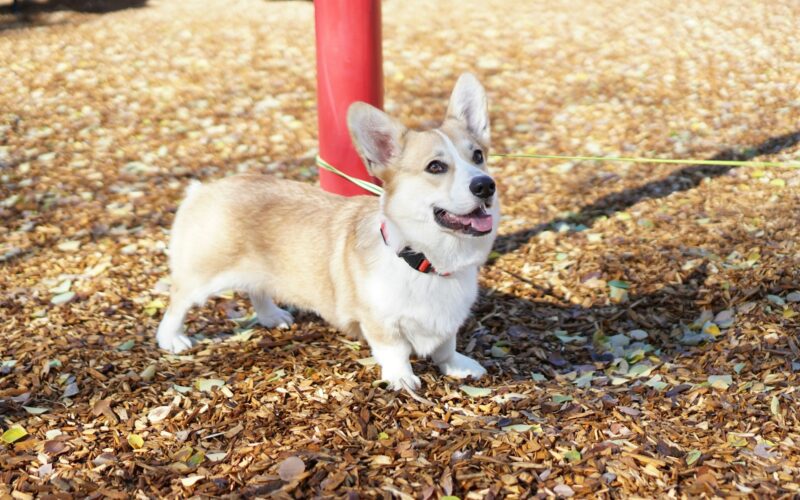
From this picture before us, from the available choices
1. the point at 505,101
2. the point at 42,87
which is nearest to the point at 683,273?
the point at 505,101

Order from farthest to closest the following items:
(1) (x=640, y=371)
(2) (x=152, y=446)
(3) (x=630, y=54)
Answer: (3) (x=630, y=54), (1) (x=640, y=371), (2) (x=152, y=446)

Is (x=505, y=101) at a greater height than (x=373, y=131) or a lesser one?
lesser

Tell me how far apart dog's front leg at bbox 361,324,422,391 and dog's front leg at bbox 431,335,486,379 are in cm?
22

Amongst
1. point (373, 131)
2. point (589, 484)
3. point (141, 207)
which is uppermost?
point (373, 131)

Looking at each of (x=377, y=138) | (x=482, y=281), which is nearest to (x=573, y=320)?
(x=482, y=281)

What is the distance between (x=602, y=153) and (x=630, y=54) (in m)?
2.68

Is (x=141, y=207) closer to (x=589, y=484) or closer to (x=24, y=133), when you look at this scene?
(x=24, y=133)

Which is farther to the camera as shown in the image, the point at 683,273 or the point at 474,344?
the point at 683,273

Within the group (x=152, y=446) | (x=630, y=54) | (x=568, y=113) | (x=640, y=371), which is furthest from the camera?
(x=630, y=54)

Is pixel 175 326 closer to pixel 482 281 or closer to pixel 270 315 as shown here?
pixel 270 315

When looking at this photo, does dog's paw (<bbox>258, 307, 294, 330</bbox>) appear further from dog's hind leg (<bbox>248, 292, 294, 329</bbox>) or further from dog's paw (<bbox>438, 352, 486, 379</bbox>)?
dog's paw (<bbox>438, 352, 486, 379</bbox>)

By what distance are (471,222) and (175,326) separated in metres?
1.87

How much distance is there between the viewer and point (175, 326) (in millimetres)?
4285

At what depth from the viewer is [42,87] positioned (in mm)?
8070
